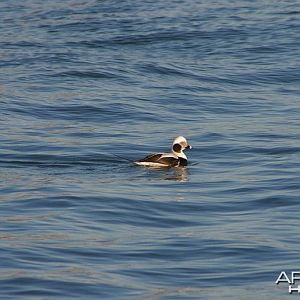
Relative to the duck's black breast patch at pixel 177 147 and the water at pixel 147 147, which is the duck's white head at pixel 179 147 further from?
the water at pixel 147 147

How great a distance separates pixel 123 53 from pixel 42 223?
13.7 meters

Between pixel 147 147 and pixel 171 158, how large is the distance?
53.6 inches

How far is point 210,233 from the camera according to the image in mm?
12266

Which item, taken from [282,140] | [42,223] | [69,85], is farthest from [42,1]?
[42,223]

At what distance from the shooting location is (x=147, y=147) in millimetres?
17531

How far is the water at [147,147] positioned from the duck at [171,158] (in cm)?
14

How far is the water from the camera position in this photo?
35.8 feet

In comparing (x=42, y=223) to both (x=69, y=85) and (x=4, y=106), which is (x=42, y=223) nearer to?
(x=4, y=106)

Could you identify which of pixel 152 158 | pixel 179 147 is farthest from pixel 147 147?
pixel 152 158

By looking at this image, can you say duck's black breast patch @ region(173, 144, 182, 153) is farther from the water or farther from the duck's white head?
the water

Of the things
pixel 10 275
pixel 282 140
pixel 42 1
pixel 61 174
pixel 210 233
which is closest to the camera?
pixel 10 275

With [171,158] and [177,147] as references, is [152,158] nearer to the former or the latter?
[171,158]

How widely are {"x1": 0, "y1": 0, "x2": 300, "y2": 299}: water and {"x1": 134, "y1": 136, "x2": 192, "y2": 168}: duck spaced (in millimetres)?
140

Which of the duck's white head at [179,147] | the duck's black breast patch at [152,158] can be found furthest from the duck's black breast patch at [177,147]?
the duck's black breast patch at [152,158]
